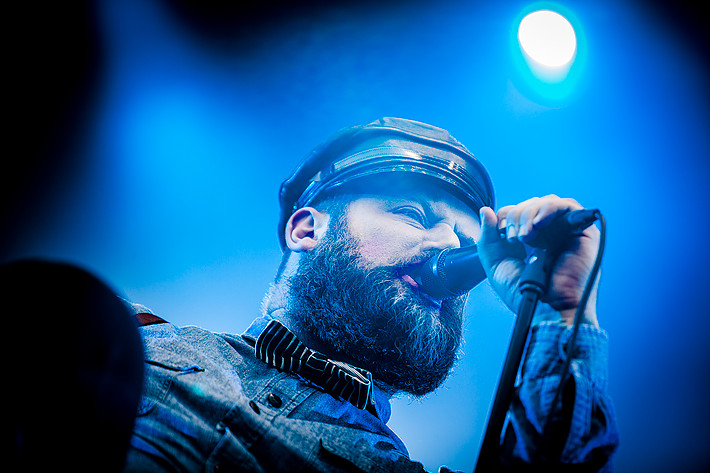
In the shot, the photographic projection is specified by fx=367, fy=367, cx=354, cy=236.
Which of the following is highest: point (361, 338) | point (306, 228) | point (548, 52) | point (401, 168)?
point (548, 52)

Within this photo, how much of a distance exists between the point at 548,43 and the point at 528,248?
2.96 m

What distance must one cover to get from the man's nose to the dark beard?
17 centimetres

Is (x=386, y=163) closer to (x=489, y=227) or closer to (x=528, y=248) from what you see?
(x=489, y=227)

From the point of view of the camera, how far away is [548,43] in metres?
3.24

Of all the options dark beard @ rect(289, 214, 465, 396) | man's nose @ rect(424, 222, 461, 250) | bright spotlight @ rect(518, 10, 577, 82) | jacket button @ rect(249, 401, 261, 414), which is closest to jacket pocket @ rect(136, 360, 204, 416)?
jacket button @ rect(249, 401, 261, 414)

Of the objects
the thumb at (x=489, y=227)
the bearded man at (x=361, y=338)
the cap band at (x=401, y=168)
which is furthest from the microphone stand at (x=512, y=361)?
the cap band at (x=401, y=168)

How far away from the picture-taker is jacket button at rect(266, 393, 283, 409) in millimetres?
1286

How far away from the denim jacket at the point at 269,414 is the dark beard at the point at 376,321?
12.7 inches

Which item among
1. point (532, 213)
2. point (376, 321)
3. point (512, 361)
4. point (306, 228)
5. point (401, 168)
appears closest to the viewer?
point (512, 361)

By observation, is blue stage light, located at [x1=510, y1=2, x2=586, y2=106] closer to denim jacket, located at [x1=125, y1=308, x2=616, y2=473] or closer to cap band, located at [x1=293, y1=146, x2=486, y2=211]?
cap band, located at [x1=293, y1=146, x2=486, y2=211]

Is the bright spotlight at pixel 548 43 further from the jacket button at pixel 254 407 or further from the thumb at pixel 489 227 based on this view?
the jacket button at pixel 254 407

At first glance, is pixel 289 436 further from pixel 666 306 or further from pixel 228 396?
pixel 666 306

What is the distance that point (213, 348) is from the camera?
1.49 metres

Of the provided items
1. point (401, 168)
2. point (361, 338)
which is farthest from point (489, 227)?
point (401, 168)
